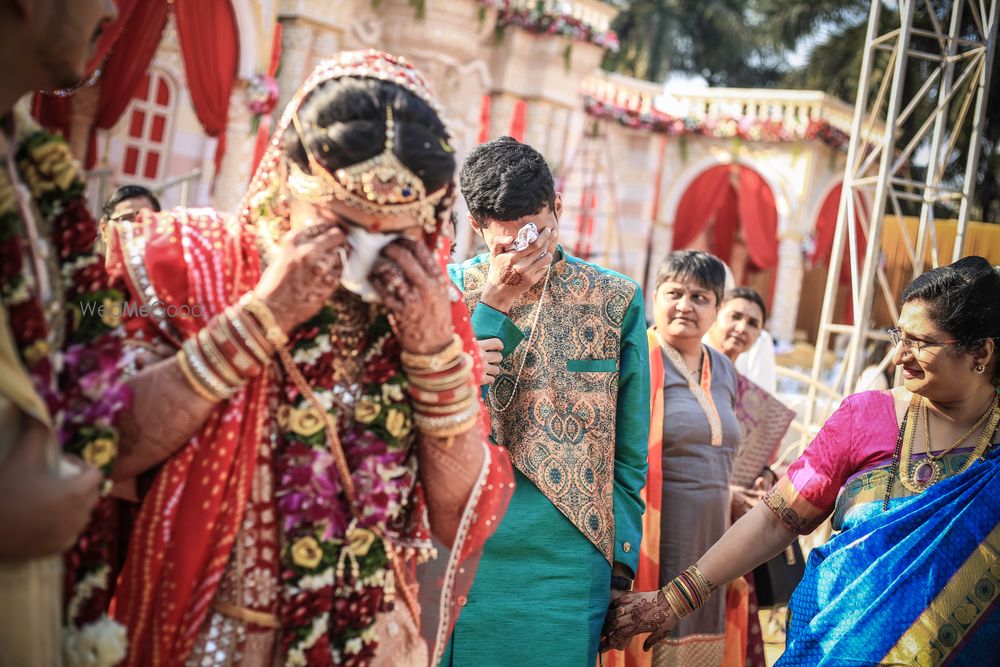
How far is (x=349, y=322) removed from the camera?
1658 mm

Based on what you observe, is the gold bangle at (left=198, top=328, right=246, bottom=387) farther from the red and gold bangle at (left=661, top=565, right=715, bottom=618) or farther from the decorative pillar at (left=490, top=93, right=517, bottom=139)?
the decorative pillar at (left=490, top=93, right=517, bottom=139)

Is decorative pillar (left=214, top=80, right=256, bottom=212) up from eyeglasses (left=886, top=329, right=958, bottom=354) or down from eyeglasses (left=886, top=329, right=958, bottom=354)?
up

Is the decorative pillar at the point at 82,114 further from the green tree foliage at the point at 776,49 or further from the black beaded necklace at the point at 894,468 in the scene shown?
the green tree foliage at the point at 776,49

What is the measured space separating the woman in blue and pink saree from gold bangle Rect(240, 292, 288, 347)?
1.63m

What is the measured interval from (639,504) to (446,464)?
122 cm

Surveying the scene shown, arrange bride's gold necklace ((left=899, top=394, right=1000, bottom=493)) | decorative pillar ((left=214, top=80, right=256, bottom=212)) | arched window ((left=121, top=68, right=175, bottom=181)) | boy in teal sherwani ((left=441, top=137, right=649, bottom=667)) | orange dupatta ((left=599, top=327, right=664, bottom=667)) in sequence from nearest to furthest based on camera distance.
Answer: bride's gold necklace ((left=899, top=394, right=1000, bottom=493)) < boy in teal sherwani ((left=441, top=137, right=649, bottom=667)) < orange dupatta ((left=599, top=327, right=664, bottom=667)) < decorative pillar ((left=214, top=80, right=256, bottom=212)) < arched window ((left=121, top=68, right=175, bottom=181))

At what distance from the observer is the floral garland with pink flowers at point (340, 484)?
1546 millimetres

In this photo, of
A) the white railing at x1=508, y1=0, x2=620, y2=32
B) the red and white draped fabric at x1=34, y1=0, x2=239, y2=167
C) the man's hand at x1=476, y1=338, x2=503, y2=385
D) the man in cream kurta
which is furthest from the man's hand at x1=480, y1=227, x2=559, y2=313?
the white railing at x1=508, y1=0, x2=620, y2=32

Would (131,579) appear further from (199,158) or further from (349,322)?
(199,158)

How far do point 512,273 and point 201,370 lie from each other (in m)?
1.23

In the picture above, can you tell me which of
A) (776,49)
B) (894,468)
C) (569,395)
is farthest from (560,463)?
(776,49)

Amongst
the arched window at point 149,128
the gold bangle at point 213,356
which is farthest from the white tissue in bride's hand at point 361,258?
the arched window at point 149,128

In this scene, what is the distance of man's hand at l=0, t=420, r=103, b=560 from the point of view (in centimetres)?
123

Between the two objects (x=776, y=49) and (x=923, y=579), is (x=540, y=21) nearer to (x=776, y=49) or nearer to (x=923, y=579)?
(x=923, y=579)
